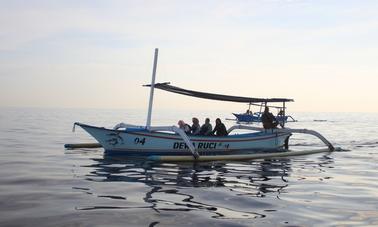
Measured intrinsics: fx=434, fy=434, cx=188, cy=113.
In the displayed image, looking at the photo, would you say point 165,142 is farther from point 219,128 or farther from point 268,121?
point 268,121

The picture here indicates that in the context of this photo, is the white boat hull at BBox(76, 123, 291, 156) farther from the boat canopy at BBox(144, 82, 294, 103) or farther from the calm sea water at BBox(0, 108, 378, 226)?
the boat canopy at BBox(144, 82, 294, 103)

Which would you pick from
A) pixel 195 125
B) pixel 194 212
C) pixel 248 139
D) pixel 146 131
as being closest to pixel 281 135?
pixel 248 139

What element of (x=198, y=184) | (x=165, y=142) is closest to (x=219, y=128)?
(x=165, y=142)

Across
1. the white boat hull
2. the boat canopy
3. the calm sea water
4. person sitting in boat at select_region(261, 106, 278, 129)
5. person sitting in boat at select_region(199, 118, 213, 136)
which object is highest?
the boat canopy

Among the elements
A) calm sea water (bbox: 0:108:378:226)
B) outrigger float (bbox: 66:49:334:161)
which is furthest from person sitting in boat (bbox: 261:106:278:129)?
calm sea water (bbox: 0:108:378:226)

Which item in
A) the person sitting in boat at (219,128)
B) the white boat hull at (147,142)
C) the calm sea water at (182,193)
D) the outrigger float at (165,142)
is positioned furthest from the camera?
the person sitting in boat at (219,128)

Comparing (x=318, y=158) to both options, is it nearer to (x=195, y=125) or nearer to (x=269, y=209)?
(x=195, y=125)

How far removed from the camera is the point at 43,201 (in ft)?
32.3

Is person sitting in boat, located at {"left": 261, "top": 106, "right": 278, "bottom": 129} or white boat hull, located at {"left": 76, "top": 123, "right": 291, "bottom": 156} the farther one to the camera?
person sitting in boat, located at {"left": 261, "top": 106, "right": 278, "bottom": 129}

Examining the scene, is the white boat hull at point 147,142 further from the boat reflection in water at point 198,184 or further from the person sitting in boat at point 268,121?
the person sitting in boat at point 268,121

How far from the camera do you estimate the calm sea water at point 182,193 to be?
861cm

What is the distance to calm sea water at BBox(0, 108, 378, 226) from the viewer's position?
8609 mm

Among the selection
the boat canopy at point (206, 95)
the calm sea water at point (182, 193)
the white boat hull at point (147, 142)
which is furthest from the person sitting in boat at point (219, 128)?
the calm sea water at point (182, 193)

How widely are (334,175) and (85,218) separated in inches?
412
